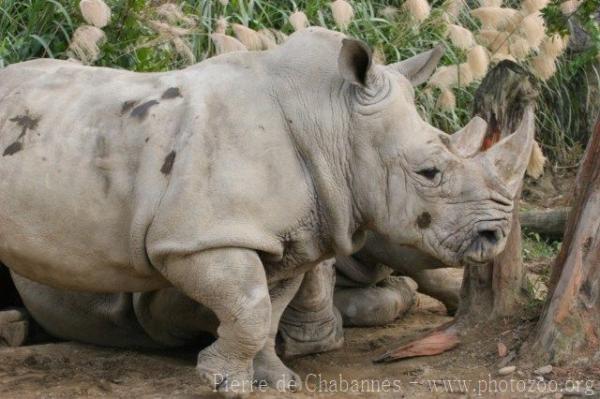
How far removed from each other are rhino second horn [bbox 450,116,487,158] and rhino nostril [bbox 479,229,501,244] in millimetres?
607

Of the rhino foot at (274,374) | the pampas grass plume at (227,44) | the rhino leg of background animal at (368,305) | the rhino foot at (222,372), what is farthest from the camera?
the pampas grass plume at (227,44)

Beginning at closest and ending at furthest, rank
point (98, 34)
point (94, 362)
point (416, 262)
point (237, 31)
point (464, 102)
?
point (94, 362)
point (416, 262)
point (98, 34)
point (237, 31)
point (464, 102)

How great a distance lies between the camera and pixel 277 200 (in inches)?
207

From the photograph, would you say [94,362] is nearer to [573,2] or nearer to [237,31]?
[237,31]

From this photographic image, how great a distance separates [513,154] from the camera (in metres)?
5.57

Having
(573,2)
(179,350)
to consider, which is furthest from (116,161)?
(573,2)

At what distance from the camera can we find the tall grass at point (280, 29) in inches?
366

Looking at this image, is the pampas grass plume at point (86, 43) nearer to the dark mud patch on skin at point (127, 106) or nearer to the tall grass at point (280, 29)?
the tall grass at point (280, 29)

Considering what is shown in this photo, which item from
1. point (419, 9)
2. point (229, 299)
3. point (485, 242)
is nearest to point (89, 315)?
point (229, 299)

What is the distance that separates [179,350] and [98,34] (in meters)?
2.85

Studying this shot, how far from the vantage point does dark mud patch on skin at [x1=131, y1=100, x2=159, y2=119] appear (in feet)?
17.7

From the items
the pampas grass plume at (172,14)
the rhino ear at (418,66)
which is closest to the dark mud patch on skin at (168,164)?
the rhino ear at (418,66)

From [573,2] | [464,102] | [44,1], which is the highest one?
[573,2]

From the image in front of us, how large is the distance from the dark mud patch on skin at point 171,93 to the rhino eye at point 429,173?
44.1 inches
